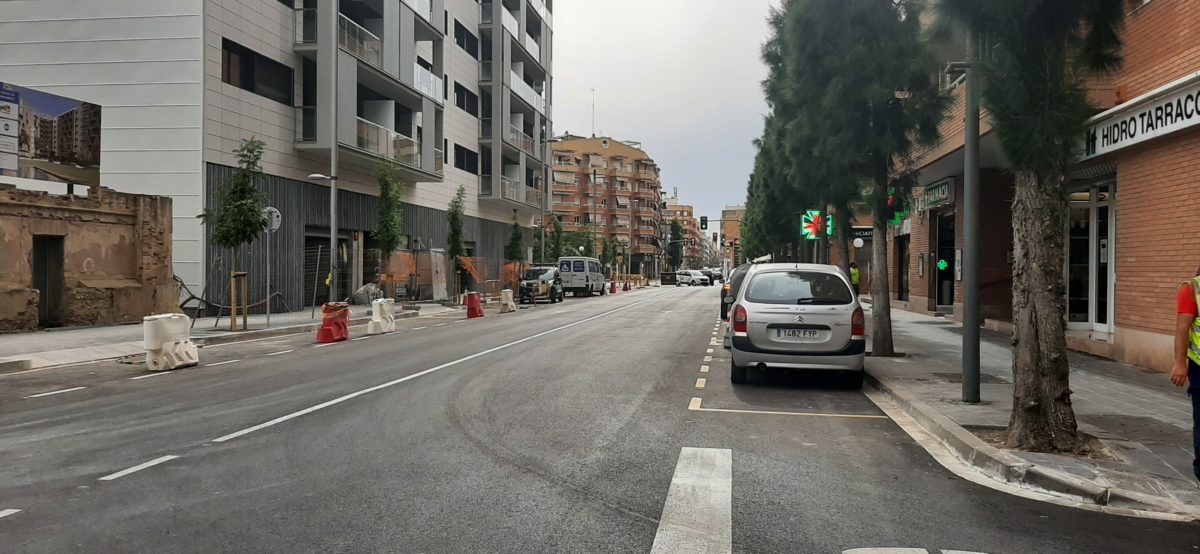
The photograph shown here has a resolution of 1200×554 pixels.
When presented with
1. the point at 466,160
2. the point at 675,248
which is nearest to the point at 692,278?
the point at 466,160

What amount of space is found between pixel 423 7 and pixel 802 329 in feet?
90.8

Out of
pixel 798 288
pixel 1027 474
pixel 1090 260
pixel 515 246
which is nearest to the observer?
pixel 1027 474

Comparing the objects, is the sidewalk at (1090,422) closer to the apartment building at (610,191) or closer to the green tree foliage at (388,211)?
the green tree foliage at (388,211)

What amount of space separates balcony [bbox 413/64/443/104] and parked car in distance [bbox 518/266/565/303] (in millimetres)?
9306

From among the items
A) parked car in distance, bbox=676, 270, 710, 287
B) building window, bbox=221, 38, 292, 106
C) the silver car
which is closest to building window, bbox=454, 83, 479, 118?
building window, bbox=221, 38, 292, 106

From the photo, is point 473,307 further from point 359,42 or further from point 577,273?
point 577,273

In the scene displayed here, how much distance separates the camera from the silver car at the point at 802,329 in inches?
376

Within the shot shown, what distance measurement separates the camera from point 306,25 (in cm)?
2553

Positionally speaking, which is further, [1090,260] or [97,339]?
[97,339]

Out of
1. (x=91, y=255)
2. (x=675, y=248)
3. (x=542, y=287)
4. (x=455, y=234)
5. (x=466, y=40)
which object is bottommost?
Answer: (x=542, y=287)

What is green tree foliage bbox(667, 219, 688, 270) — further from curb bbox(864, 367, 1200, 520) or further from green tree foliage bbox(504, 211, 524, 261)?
curb bbox(864, 367, 1200, 520)

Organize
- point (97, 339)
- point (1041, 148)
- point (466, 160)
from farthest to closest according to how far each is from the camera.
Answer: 1. point (466, 160)
2. point (97, 339)
3. point (1041, 148)

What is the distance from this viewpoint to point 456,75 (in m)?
38.3

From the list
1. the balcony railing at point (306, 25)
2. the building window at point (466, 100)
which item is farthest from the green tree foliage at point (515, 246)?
the balcony railing at point (306, 25)
